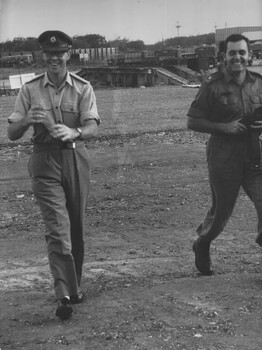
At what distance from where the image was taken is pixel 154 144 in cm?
1345

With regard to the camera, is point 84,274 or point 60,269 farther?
point 84,274

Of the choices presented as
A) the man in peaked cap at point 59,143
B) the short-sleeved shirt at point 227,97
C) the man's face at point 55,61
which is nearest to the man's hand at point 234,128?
the short-sleeved shirt at point 227,97

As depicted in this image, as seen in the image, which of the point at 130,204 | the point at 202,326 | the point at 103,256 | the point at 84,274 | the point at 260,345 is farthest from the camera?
the point at 130,204

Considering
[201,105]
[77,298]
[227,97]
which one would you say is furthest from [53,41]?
[77,298]

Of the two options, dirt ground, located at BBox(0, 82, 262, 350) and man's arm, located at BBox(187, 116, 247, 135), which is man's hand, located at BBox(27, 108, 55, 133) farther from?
dirt ground, located at BBox(0, 82, 262, 350)

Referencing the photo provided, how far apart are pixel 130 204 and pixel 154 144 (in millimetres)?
5175

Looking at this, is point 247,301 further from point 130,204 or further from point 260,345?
point 130,204

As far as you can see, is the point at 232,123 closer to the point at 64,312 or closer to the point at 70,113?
the point at 70,113

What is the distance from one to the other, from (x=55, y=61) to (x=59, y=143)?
0.61 m

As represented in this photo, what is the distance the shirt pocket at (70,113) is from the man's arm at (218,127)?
1016 millimetres

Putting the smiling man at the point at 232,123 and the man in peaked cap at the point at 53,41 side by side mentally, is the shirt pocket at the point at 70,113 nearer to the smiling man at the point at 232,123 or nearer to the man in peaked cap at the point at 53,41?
the man in peaked cap at the point at 53,41

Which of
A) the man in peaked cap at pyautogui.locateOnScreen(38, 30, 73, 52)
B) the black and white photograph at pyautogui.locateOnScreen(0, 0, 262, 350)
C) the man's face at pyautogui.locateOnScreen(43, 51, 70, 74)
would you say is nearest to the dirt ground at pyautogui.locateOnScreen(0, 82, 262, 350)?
the black and white photograph at pyautogui.locateOnScreen(0, 0, 262, 350)

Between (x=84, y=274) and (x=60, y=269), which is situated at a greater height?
(x=60, y=269)

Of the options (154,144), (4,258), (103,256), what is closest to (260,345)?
(103,256)
